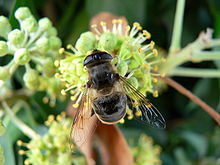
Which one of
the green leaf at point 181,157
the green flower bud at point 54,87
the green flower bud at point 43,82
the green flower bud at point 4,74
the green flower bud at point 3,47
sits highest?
the green flower bud at point 3,47

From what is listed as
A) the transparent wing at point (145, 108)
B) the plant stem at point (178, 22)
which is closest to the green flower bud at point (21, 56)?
the transparent wing at point (145, 108)

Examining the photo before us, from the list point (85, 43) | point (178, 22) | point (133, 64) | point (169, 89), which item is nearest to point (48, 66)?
point (85, 43)

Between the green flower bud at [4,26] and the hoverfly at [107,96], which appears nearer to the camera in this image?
the hoverfly at [107,96]

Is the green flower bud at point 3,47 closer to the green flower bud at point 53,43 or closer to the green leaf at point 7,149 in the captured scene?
the green flower bud at point 53,43

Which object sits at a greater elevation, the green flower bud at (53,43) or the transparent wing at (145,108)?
the green flower bud at (53,43)

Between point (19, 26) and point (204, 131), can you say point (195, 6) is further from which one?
point (19, 26)

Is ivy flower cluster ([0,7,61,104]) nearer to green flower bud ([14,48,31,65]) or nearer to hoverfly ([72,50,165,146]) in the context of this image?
green flower bud ([14,48,31,65])

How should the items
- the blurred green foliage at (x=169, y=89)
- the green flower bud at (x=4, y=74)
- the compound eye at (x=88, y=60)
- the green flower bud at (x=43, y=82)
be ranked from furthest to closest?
the blurred green foliage at (x=169, y=89)
the green flower bud at (x=43, y=82)
the green flower bud at (x=4, y=74)
the compound eye at (x=88, y=60)

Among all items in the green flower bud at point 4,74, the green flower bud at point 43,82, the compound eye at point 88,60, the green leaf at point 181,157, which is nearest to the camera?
the compound eye at point 88,60
